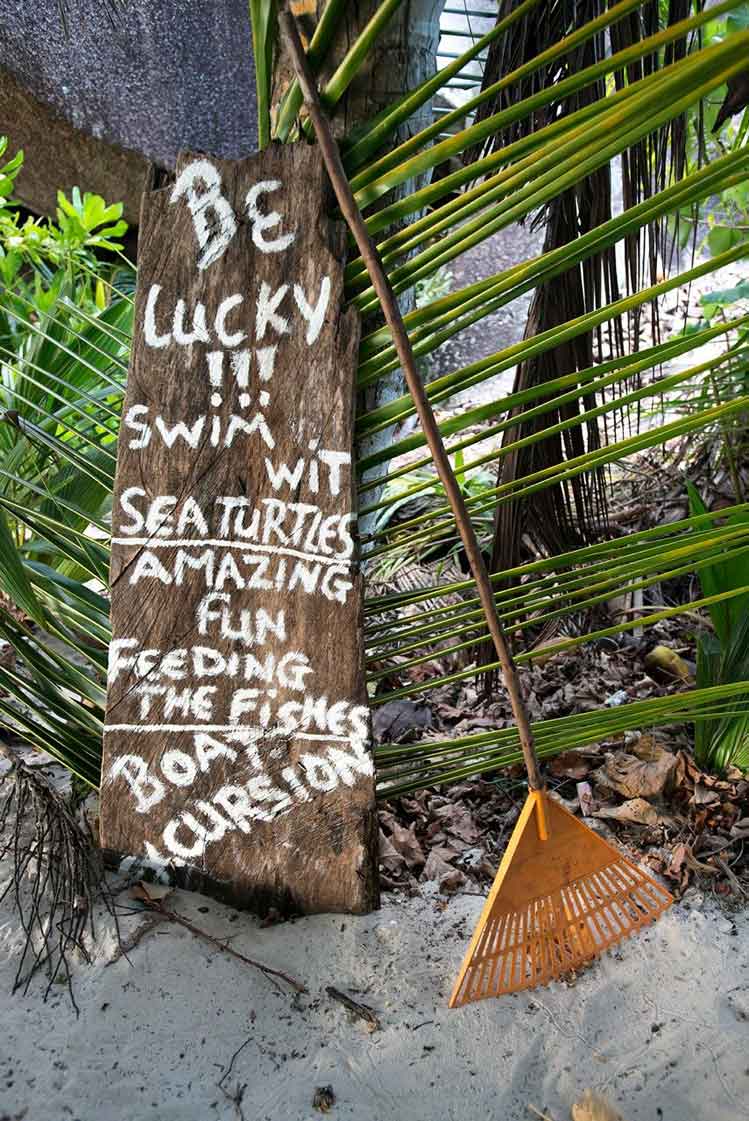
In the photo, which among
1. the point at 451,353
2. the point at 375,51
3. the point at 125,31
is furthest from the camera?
the point at 451,353

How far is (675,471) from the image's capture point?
2.59 m

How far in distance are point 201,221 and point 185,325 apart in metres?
0.14

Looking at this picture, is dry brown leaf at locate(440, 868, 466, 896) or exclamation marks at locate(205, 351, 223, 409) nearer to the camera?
exclamation marks at locate(205, 351, 223, 409)

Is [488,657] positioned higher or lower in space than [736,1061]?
higher

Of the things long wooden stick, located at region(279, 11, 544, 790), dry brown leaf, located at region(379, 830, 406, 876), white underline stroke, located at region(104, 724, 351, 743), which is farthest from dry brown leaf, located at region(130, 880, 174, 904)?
long wooden stick, located at region(279, 11, 544, 790)

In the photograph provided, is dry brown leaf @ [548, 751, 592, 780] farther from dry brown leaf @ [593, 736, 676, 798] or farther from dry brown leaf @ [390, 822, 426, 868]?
dry brown leaf @ [390, 822, 426, 868]

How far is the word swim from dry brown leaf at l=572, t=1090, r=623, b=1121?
19.1 inches

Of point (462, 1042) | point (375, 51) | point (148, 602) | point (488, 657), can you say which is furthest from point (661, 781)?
point (375, 51)

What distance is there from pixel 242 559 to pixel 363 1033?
667mm

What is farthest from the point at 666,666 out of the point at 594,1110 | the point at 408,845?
the point at 594,1110

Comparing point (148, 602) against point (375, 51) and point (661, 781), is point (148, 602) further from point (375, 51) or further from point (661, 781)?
point (661, 781)

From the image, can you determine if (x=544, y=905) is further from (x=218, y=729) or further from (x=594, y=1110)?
(x=218, y=729)

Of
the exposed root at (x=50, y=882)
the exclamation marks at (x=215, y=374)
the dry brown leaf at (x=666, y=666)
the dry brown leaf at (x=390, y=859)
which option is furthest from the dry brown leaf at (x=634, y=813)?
the exclamation marks at (x=215, y=374)

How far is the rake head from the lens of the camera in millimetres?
1161
